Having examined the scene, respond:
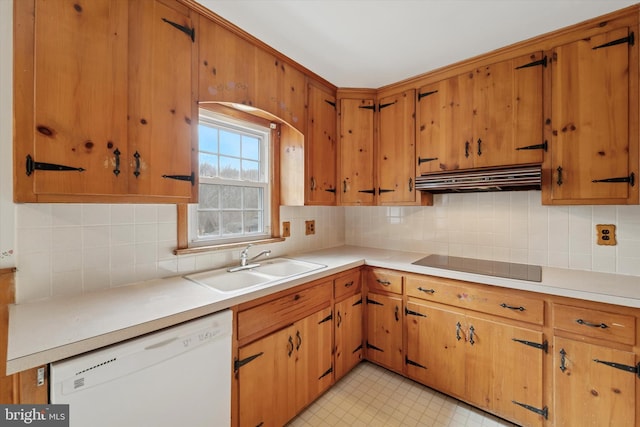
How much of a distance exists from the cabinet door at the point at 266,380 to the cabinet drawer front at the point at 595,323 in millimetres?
1497

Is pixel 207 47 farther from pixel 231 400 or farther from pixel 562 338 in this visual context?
pixel 562 338

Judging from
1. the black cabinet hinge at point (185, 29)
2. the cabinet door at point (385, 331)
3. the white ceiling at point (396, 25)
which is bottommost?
the cabinet door at point (385, 331)

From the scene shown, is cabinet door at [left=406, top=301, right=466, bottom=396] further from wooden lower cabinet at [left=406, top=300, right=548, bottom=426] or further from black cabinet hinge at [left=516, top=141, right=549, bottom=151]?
black cabinet hinge at [left=516, top=141, right=549, bottom=151]

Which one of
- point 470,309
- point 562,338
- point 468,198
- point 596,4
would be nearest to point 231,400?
point 470,309

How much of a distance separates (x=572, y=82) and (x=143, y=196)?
Answer: 8.07ft

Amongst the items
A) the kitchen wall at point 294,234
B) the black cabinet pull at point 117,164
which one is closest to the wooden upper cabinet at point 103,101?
the black cabinet pull at point 117,164

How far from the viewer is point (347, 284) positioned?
6.68 ft

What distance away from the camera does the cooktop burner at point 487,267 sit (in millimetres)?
1673

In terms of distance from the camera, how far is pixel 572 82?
1594 millimetres

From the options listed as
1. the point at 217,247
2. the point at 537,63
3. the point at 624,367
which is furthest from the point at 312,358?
the point at 537,63

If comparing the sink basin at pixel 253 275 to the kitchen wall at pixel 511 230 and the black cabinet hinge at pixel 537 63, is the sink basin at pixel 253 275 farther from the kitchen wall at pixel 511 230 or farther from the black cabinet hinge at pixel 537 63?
the black cabinet hinge at pixel 537 63

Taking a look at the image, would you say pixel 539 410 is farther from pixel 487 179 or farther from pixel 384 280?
pixel 487 179

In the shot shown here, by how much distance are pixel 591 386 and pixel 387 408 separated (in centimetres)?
112

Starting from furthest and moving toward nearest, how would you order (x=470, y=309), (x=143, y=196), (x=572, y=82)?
(x=470, y=309)
(x=572, y=82)
(x=143, y=196)
